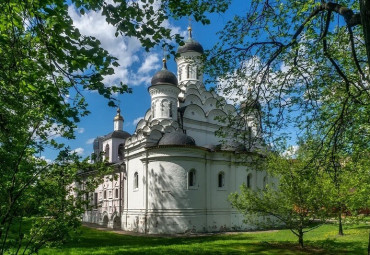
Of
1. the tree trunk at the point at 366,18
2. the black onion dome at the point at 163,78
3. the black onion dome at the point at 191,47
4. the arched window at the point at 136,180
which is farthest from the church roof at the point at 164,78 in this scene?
the tree trunk at the point at 366,18

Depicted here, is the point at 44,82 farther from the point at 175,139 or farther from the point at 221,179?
the point at 221,179

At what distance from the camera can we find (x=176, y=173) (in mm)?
22344

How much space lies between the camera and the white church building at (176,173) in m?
22.3

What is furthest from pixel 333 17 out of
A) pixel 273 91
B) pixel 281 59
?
pixel 273 91

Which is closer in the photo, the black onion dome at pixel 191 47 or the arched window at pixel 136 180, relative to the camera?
the arched window at pixel 136 180

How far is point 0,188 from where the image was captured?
6.07 meters

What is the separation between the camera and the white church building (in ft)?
73.1

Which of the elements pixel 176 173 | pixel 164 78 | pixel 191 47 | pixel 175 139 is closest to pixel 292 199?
pixel 176 173

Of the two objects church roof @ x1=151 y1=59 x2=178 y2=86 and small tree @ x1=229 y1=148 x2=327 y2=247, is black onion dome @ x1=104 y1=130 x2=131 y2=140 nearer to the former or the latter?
church roof @ x1=151 y1=59 x2=178 y2=86

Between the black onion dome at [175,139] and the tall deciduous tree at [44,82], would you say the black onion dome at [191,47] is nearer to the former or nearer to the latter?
the black onion dome at [175,139]

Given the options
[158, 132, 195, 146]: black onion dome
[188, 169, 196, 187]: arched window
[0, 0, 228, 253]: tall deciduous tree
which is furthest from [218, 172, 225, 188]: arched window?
[0, 0, 228, 253]: tall deciduous tree

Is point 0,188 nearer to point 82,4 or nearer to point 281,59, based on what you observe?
point 82,4

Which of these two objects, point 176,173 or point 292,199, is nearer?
point 292,199

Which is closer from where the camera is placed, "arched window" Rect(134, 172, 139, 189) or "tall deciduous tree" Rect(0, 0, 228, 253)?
"tall deciduous tree" Rect(0, 0, 228, 253)
